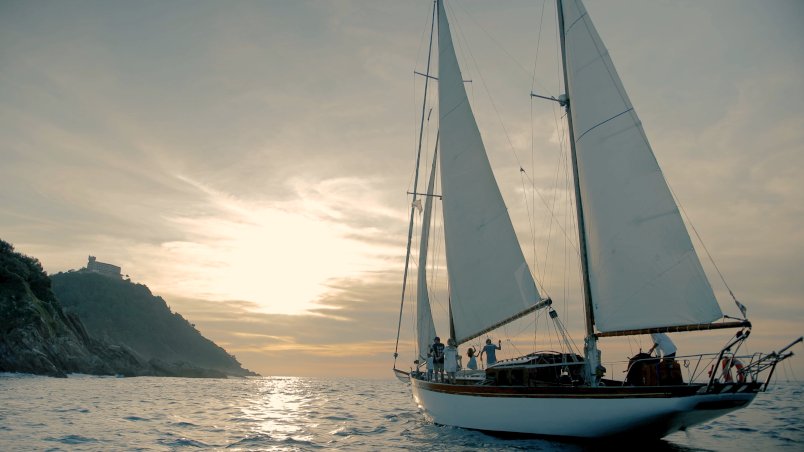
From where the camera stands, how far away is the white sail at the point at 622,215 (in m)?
15.8

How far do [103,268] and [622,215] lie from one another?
203386 mm

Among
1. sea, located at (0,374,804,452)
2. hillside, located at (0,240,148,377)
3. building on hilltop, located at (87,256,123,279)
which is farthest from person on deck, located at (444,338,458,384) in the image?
building on hilltop, located at (87,256,123,279)

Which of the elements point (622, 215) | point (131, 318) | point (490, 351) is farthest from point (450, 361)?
point (131, 318)

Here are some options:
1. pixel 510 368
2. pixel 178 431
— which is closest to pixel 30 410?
pixel 178 431

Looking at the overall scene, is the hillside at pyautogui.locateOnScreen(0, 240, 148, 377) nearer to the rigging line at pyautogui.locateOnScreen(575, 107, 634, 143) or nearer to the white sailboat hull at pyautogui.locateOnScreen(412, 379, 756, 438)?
the white sailboat hull at pyautogui.locateOnScreen(412, 379, 756, 438)

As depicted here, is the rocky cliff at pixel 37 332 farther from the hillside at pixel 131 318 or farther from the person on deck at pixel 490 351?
the person on deck at pixel 490 351

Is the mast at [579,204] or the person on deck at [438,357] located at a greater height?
the mast at [579,204]

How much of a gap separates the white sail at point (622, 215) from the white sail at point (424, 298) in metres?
14.2

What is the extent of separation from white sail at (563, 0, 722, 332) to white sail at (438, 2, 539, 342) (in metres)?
3.83

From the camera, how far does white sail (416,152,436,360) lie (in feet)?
106

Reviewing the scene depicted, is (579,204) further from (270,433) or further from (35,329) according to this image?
(35,329)

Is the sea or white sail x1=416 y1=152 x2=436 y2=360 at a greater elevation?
white sail x1=416 y1=152 x2=436 y2=360

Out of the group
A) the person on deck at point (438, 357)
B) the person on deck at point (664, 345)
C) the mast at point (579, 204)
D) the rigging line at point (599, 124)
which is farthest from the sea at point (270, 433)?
the rigging line at point (599, 124)

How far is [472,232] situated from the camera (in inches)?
899
